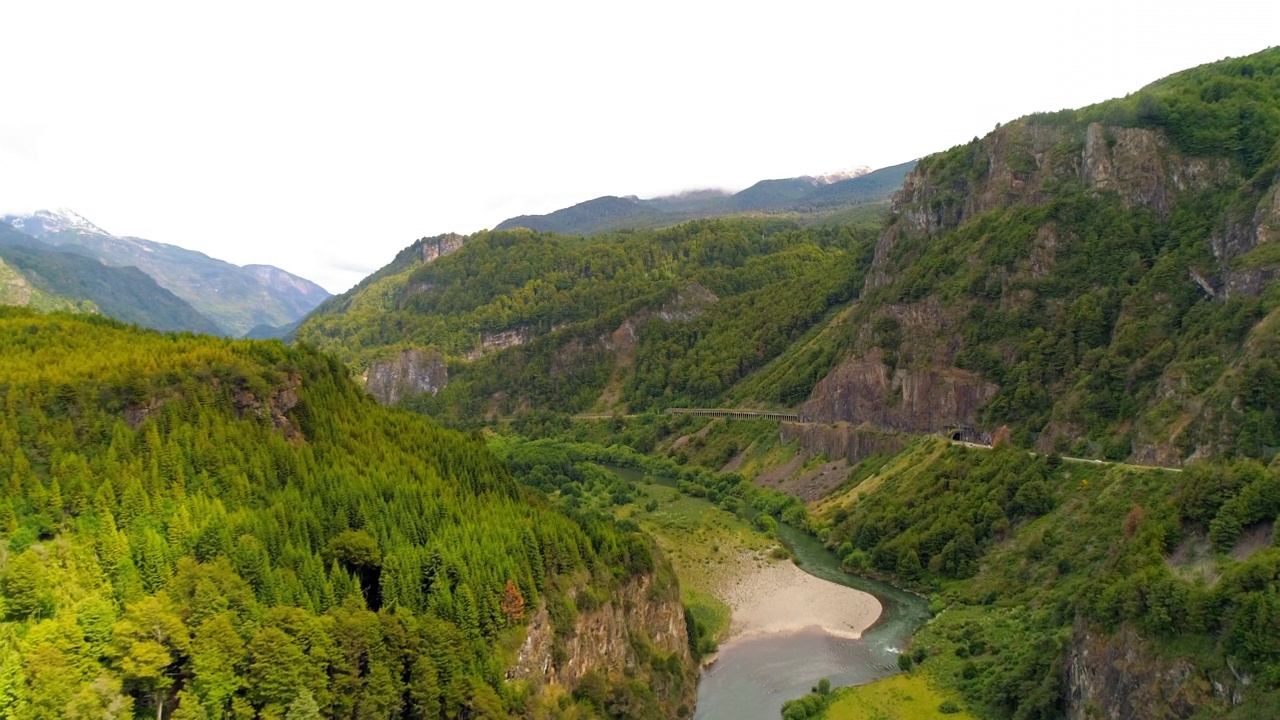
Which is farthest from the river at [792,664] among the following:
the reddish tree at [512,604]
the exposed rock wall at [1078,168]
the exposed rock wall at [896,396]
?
the exposed rock wall at [1078,168]

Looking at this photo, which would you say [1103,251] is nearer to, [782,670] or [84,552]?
[782,670]

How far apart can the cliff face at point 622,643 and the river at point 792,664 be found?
372 centimetres

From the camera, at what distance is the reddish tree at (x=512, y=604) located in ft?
219

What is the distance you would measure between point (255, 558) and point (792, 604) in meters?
69.7

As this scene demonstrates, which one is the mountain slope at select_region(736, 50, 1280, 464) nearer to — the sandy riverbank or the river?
the river

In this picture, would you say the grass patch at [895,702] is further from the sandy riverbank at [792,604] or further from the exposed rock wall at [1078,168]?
the exposed rock wall at [1078,168]

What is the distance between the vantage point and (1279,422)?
3605 inches

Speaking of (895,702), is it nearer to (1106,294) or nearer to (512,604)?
(512,604)

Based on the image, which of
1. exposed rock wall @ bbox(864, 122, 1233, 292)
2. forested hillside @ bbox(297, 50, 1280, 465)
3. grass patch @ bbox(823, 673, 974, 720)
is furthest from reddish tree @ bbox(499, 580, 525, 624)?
Result: exposed rock wall @ bbox(864, 122, 1233, 292)

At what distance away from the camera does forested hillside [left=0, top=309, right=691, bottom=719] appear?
51.3 meters

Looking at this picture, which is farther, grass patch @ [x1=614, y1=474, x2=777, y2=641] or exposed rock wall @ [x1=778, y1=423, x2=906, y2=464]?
exposed rock wall @ [x1=778, y1=423, x2=906, y2=464]

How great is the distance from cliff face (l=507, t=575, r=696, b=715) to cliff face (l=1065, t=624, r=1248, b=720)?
1362 inches

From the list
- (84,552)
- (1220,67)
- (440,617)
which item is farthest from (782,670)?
(1220,67)

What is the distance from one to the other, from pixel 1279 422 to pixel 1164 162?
235 ft
